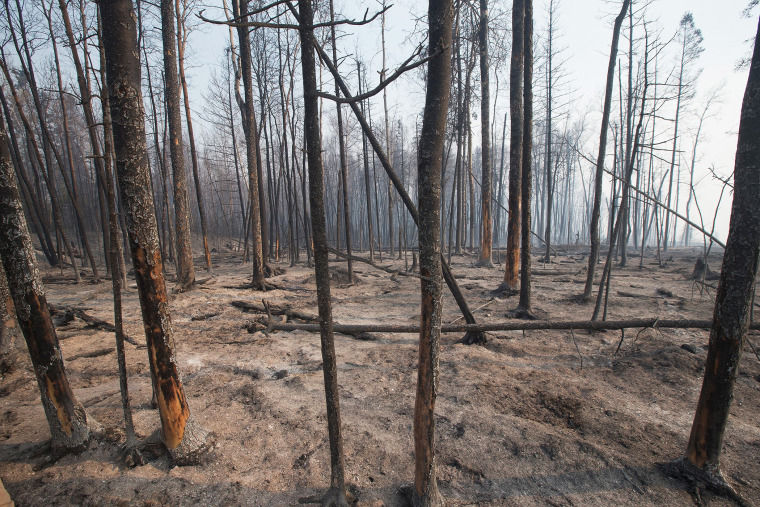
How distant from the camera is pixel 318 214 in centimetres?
186

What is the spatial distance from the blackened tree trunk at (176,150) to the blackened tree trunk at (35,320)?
214 inches

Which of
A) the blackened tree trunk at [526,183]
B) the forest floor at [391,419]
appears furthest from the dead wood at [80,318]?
the blackened tree trunk at [526,183]

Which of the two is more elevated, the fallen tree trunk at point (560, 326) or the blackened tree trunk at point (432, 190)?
the blackened tree trunk at point (432, 190)

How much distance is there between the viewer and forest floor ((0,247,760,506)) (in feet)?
7.69

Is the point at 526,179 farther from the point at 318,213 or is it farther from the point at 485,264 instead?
the point at 485,264

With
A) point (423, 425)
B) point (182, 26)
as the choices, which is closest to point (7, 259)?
point (423, 425)

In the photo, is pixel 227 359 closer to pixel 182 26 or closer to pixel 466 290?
pixel 466 290

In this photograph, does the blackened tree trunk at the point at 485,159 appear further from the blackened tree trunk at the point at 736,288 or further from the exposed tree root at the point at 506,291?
the blackened tree trunk at the point at 736,288

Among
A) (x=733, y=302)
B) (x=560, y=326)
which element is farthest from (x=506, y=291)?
(x=733, y=302)

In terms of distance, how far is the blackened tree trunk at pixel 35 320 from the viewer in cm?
240

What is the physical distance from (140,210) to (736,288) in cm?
401

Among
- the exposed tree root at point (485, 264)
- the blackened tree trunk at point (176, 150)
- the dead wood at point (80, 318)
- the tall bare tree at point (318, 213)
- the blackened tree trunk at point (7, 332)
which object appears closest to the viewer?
the tall bare tree at point (318, 213)

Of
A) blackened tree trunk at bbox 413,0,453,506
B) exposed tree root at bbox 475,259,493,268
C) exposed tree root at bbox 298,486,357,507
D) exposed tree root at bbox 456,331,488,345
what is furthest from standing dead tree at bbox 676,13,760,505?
exposed tree root at bbox 475,259,493,268

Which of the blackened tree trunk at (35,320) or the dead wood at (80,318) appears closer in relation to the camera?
the blackened tree trunk at (35,320)
